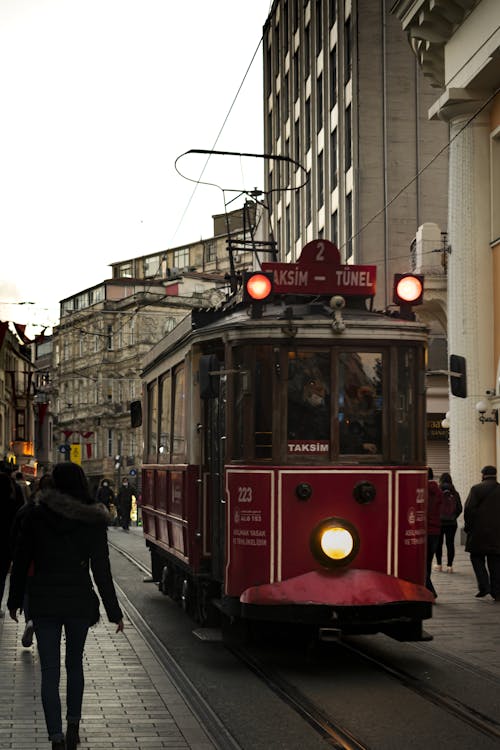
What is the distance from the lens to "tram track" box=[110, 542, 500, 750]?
838 centimetres

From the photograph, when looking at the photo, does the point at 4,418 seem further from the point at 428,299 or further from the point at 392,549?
the point at 392,549

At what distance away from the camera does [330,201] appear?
154 ft

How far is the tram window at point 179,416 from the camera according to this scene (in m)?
13.8

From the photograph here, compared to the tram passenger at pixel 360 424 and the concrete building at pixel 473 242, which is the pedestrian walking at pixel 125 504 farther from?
the tram passenger at pixel 360 424

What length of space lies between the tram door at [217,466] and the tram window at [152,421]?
432 cm

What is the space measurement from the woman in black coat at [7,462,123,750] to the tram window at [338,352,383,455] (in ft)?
13.5

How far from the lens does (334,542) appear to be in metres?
11.0

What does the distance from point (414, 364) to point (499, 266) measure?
15670mm

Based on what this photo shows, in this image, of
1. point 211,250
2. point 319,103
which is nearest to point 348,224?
point 319,103

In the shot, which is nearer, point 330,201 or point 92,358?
point 330,201

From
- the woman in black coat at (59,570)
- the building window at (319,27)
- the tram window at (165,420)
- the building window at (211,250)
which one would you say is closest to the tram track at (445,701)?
the woman in black coat at (59,570)

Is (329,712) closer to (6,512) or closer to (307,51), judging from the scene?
(6,512)

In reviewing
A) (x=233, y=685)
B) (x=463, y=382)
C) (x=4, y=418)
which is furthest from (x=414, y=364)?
(x=4, y=418)

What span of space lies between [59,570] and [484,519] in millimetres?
10452
